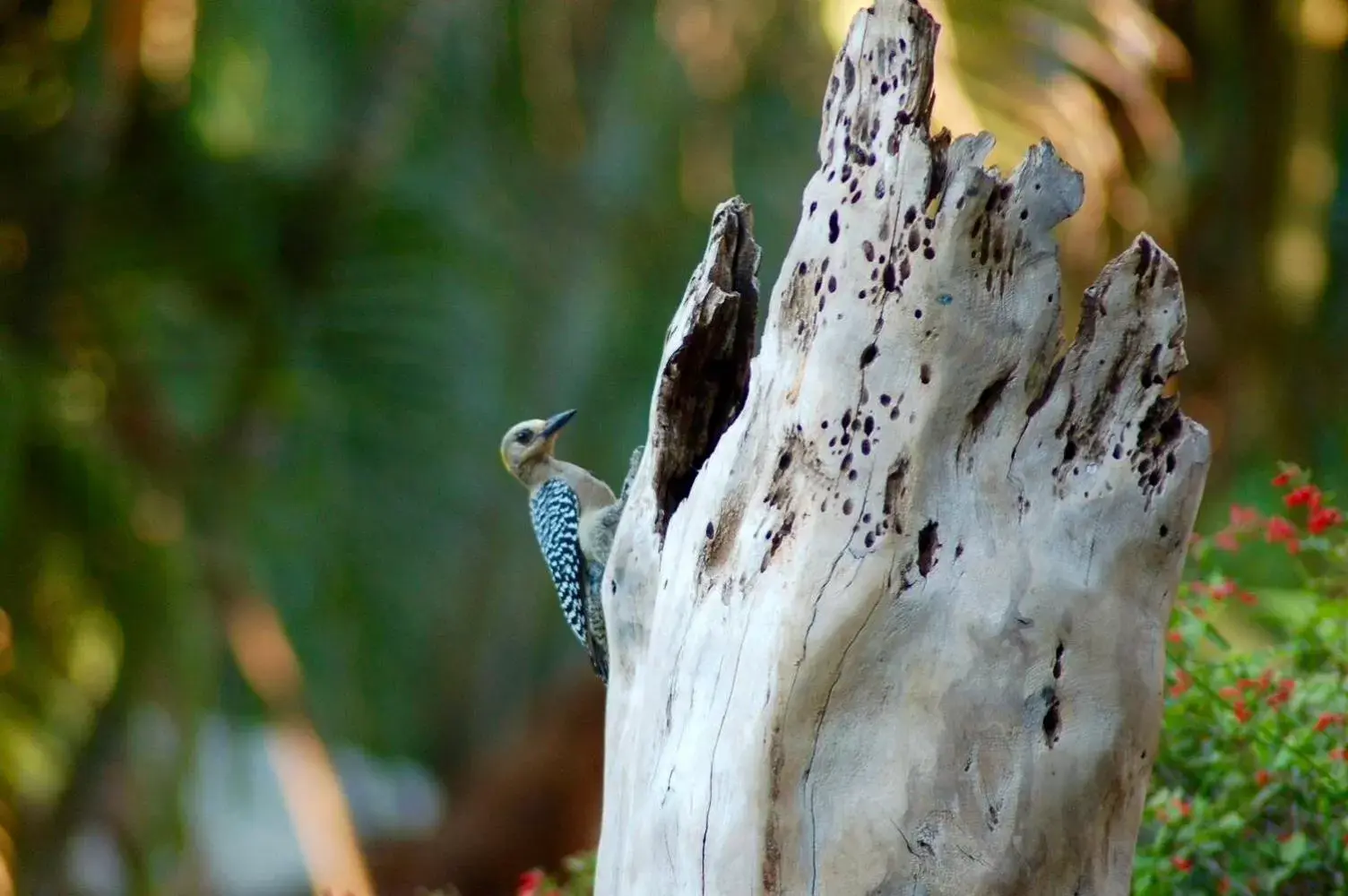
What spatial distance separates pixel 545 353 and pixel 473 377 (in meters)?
0.96

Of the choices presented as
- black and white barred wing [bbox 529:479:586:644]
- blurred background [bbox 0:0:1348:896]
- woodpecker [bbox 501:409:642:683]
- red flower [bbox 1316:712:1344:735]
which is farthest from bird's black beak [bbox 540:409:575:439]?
blurred background [bbox 0:0:1348:896]

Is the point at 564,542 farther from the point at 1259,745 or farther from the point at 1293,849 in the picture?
the point at 1293,849

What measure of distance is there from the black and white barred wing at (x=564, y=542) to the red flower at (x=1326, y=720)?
164cm

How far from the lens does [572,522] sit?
372cm

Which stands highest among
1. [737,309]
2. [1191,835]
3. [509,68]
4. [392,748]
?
[509,68]

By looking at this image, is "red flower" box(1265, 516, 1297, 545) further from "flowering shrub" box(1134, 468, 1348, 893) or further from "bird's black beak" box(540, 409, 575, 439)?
"bird's black beak" box(540, 409, 575, 439)

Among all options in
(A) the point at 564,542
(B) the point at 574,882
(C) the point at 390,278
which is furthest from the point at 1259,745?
(C) the point at 390,278

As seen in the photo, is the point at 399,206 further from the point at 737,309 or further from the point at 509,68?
the point at 737,309

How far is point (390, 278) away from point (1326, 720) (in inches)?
266

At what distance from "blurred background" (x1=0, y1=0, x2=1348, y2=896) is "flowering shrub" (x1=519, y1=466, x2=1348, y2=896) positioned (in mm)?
3439

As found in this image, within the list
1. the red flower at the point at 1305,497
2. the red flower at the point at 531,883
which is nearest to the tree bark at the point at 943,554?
the red flower at the point at 1305,497

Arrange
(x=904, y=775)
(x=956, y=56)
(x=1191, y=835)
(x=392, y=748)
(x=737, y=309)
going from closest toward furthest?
(x=904, y=775), (x=737, y=309), (x=1191, y=835), (x=956, y=56), (x=392, y=748)

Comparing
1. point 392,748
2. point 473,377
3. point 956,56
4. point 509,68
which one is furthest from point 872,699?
point 392,748

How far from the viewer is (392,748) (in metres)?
11.1
